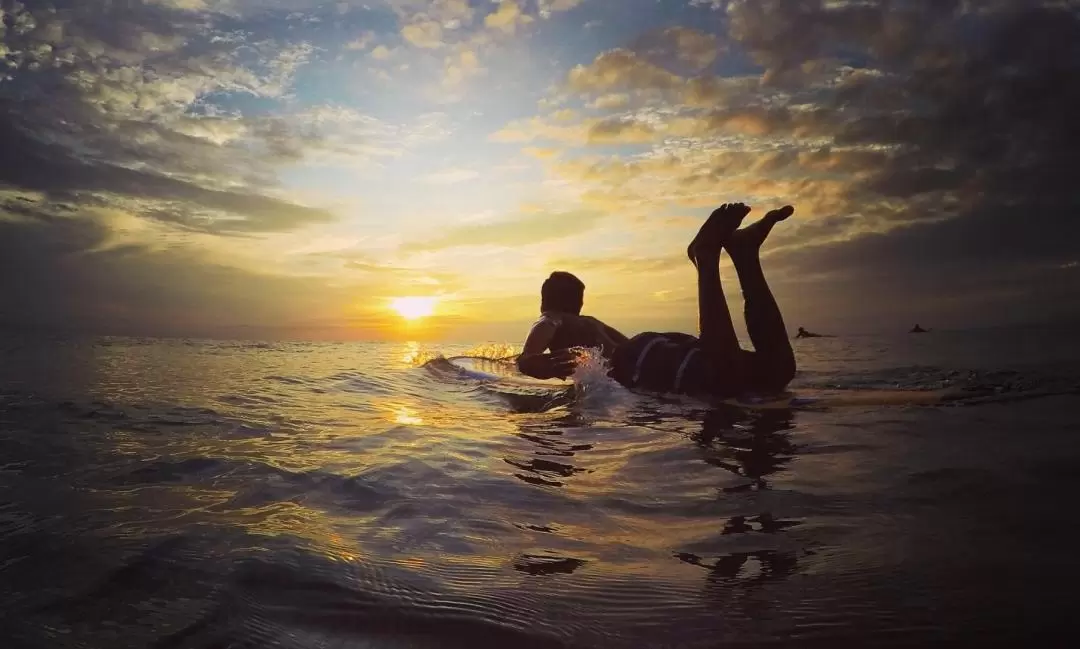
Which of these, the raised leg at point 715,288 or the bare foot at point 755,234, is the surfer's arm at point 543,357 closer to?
the raised leg at point 715,288

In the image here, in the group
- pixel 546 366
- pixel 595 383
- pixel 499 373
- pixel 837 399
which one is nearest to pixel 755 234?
pixel 837 399

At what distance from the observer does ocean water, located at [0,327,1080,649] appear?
4.71ft

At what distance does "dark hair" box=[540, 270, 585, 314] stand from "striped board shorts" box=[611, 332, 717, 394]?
5.99ft

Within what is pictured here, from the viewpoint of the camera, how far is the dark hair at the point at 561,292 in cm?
809

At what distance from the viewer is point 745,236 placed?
519 cm

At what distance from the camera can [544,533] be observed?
87.4 inches

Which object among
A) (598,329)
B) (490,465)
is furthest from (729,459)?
(598,329)

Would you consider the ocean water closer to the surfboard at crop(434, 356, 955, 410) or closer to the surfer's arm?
the surfboard at crop(434, 356, 955, 410)

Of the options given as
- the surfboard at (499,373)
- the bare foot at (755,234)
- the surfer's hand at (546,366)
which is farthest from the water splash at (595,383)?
the bare foot at (755,234)

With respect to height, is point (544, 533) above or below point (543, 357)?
below

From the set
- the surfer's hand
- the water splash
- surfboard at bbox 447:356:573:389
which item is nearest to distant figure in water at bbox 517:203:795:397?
the water splash

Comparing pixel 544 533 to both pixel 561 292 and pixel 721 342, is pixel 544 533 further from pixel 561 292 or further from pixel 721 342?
pixel 561 292

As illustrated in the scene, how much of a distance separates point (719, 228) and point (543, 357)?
9.91 ft

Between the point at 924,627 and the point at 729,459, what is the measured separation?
6.60ft
